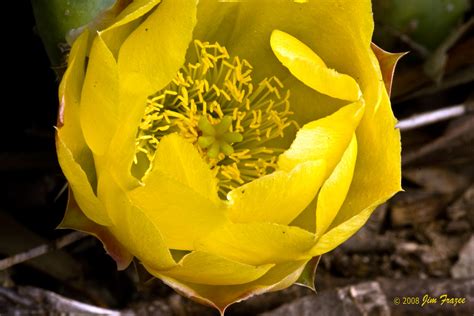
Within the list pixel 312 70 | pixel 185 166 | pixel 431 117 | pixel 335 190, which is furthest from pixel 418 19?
pixel 185 166

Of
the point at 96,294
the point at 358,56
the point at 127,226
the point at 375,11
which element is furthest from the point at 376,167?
the point at 96,294

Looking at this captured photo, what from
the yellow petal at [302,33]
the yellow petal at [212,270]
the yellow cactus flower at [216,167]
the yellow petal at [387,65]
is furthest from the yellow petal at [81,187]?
the yellow petal at [387,65]

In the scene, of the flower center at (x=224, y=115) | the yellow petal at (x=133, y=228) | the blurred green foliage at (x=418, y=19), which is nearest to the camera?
the yellow petal at (x=133, y=228)

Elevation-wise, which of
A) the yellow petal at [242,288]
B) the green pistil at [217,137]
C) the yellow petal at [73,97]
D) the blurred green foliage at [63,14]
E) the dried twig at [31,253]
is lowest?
the dried twig at [31,253]

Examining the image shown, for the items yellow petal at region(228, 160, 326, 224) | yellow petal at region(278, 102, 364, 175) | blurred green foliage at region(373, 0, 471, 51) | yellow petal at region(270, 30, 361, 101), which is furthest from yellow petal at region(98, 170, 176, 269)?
blurred green foliage at region(373, 0, 471, 51)

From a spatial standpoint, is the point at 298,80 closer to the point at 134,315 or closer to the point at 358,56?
the point at 358,56

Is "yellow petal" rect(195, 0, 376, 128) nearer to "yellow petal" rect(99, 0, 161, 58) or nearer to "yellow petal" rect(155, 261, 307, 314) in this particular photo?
"yellow petal" rect(99, 0, 161, 58)

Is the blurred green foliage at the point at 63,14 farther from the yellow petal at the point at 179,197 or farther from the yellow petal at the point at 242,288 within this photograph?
the yellow petal at the point at 242,288
